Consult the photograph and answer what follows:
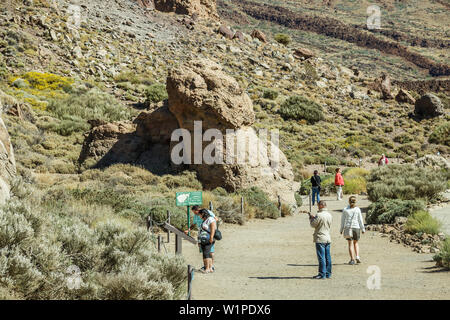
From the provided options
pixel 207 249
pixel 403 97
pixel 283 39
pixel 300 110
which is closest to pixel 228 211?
pixel 207 249

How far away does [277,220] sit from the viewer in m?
15.1

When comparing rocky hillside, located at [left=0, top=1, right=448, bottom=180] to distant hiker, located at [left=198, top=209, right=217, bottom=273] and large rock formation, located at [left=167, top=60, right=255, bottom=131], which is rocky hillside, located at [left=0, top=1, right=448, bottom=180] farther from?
distant hiker, located at [left=198, top=209, right=217, bottom=273]

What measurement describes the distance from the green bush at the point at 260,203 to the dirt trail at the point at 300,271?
7.03 ft

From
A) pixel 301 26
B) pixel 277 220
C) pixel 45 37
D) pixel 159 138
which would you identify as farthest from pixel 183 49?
pixel 301 26

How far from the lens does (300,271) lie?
8383 millimetres

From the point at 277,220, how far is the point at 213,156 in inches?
122

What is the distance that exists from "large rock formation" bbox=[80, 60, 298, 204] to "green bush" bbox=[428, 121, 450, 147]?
81.9 feet

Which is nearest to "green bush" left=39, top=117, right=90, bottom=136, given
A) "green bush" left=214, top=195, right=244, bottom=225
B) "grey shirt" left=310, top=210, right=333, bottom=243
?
"green bush" left=214, top=195, right=244, bottom=225

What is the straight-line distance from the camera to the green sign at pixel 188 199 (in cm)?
941

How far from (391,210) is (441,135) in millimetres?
28708

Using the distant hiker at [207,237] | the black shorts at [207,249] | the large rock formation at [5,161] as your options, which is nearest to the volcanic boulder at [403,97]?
the distant hiker at [207,237]

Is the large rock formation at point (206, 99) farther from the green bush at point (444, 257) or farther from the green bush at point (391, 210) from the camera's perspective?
the green bush at point (444, 257)

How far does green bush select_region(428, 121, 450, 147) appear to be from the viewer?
37.8 m

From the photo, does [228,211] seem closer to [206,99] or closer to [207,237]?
[206,99]
